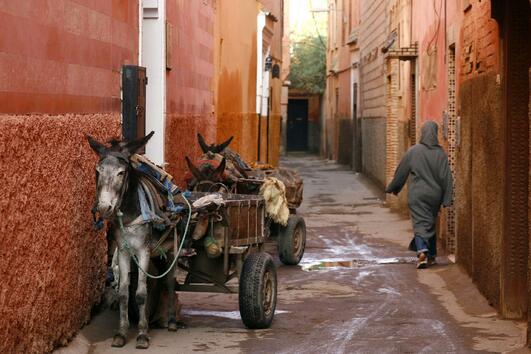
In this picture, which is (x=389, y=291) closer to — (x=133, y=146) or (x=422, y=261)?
(x=422, y=261)

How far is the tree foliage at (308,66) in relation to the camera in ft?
190

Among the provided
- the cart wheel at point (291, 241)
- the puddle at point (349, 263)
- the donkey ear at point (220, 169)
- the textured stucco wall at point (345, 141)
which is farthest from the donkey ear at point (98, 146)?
the textured stucco wall at point (345, 141)

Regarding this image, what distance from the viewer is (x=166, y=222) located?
9.09m

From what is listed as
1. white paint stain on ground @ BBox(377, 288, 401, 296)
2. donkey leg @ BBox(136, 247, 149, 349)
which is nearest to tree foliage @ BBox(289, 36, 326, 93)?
white paint stain on ground @ BBox(377, 288, 401, 296)

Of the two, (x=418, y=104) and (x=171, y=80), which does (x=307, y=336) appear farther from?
(x=418, y=104)

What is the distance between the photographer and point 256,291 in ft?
31.8

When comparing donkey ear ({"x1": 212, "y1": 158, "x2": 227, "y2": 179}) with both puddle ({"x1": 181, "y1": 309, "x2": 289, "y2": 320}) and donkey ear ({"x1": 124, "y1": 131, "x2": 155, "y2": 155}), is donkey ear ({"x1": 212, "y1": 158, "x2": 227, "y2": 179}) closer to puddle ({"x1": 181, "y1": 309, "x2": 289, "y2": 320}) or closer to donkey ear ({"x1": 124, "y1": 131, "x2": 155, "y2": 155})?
puddle ({"x1": 181, "y1": 309, "x2": 289, "y2": 320})

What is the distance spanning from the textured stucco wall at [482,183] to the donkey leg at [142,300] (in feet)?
11.2

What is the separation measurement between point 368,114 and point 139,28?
2191 cm

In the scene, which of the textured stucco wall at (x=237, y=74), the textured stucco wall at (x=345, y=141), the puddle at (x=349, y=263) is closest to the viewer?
the puddle at (x=349, y=263)

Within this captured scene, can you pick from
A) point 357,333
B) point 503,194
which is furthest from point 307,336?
point 503,194

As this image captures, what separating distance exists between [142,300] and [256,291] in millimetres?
1034

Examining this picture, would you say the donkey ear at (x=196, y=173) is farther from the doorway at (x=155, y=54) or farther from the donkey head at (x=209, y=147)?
the doorway at (x=155, y=54)

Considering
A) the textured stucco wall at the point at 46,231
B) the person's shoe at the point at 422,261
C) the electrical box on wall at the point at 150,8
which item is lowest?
the person's shoe at the point at 422,261
